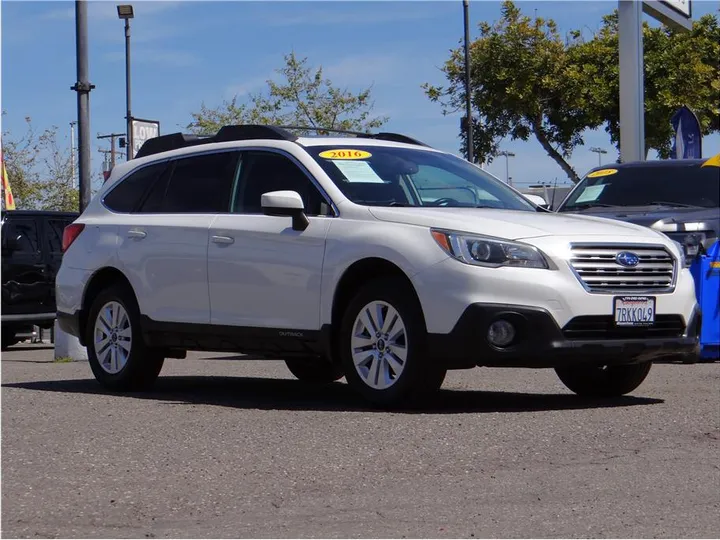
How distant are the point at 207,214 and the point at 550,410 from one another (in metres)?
2.89

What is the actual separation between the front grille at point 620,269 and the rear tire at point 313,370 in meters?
3.21

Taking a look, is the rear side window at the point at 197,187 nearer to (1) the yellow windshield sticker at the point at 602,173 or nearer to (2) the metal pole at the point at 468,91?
Result: (1) the yellow windshield sticker at the point at 602,173

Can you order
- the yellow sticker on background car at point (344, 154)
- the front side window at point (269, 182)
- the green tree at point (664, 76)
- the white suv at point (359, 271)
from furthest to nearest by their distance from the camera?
1. the green tree at point (664, 76)
2. the yellow sticker on background car at point (344, 154)
3. the front side window at point (269, 182)
4. the white suv at point (359, 271)

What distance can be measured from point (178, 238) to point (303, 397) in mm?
1449

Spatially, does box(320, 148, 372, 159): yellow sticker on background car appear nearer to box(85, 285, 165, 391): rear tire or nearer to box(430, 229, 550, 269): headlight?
box(430, 229, 550, 269): headlight

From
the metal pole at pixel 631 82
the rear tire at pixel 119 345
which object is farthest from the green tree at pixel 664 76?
the rear tire at pixel 119 345

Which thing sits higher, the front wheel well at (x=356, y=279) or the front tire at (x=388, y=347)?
the front wheel well at (x=356, y=279)

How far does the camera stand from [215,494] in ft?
20.0

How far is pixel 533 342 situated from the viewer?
8359 millimetres

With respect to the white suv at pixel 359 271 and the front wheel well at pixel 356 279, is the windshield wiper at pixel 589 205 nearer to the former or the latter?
the white suv at pixel 359 271

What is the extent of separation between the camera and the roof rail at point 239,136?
9.98 metres

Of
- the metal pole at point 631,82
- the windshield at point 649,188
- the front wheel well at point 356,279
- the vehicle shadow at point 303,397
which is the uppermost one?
the metal pole at point 631,82

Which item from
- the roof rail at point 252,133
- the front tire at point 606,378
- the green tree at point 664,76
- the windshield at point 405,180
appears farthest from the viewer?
the green tree at point 664,76

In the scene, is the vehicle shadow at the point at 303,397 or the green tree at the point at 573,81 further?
the green tree at the point at 573,81
